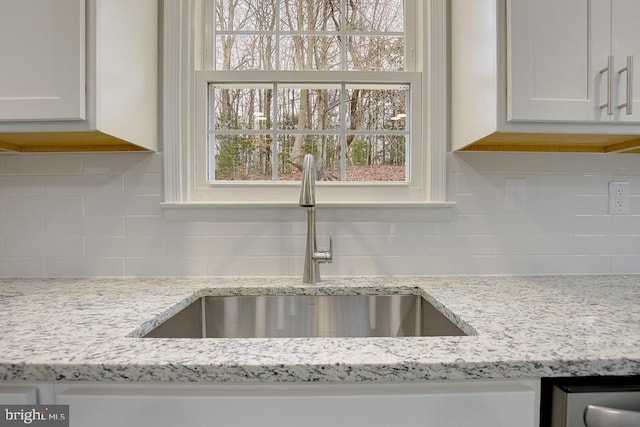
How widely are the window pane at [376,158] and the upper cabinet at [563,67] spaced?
0.42 m

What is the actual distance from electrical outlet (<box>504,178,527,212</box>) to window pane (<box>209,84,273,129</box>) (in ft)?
3.07

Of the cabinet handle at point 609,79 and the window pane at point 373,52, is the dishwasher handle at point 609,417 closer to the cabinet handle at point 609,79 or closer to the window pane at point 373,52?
the cabinet handle at point 609,79

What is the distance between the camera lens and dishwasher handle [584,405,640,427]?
0.57 meters

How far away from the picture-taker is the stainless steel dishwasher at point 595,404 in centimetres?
58

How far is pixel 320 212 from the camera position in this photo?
1.28 meters

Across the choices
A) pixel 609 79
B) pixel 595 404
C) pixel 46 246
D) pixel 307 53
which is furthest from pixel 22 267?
pixel 609 79

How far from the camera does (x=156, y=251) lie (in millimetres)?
1257

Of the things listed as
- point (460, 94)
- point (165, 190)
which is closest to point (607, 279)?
point (460, 94)

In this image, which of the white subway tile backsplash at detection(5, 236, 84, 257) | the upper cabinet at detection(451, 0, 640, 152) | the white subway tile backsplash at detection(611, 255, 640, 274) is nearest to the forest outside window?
the upper cabinet at detection(451, 0, 640, 152)

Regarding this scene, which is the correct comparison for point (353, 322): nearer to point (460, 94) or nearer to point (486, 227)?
point (486, 227)

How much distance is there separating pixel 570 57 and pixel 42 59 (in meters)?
1.42

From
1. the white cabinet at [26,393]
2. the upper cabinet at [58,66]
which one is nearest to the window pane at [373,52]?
the upper cabinet at [58,66]

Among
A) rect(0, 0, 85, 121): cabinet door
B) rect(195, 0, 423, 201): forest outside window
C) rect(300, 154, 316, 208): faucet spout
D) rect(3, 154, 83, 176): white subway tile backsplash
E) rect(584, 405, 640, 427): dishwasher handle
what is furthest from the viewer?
rect(195, 0, 423, 201): forest outside window

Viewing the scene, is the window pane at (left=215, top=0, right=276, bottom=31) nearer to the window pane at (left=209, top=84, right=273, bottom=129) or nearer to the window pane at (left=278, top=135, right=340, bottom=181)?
the window pane at (left=209, top=84, right=273, bottom=129)
